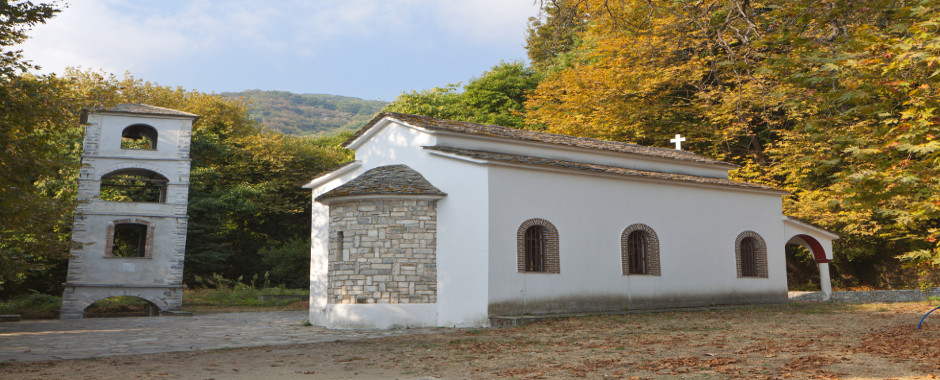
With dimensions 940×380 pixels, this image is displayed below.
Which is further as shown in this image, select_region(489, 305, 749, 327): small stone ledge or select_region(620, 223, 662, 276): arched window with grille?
select_region(620, 223, 662, 276): arched window with grille

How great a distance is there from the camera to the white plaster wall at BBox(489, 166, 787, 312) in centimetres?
1319

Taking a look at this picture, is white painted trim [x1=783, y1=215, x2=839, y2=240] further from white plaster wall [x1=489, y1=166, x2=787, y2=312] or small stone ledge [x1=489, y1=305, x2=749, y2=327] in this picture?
small stone ledge [x1=489, y1=305, x2=749, y2=327]

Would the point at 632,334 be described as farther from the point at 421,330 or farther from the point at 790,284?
the point at 790,284

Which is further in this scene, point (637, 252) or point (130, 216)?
point (130, 216)

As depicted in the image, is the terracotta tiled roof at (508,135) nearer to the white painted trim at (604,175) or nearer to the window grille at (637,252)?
the white painted trim at (604,175)

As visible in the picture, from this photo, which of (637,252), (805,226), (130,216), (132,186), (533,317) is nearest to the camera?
(533,317)

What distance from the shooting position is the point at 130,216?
2056 cm

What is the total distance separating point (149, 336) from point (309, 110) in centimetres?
10404

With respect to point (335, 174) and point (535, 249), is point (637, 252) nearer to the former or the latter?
point (535, 249)

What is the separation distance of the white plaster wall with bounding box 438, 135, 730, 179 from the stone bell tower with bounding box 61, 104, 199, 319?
37.5ft

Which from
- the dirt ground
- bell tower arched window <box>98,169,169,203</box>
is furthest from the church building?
bell tower arched window <box>98,169,169,203</box>

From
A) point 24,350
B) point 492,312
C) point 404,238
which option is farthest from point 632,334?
point 24,350

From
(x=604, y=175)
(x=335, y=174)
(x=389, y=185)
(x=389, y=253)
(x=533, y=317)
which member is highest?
(x=335, y=174)

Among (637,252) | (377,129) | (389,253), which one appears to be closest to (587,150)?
(637,252)
